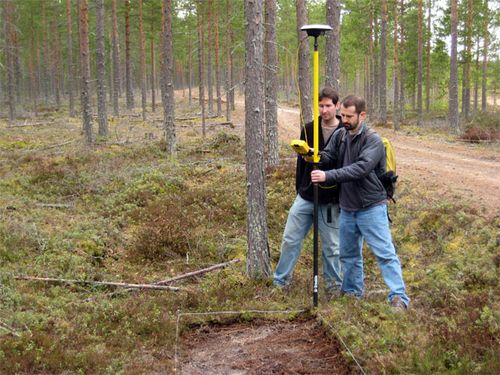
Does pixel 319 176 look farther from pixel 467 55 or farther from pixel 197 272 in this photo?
pixel 467 55

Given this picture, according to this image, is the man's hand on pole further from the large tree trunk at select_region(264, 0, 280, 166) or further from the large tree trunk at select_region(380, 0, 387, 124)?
the large tree trunk at select_region(380, 0, 387, 124)

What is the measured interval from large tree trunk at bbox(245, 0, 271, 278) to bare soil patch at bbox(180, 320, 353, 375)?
129 centimetres

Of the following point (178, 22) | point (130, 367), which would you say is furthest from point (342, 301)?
point (178, 22)

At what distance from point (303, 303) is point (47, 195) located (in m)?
8.10

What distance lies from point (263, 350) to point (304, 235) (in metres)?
1.82

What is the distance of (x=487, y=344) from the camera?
4.29 m

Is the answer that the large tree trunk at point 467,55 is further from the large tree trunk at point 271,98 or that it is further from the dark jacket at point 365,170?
the dark jacket at point 365,170

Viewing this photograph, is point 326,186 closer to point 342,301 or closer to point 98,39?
point 342,301

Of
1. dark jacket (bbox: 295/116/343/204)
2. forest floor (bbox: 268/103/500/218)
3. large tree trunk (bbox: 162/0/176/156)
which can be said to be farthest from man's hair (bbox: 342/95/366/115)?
large tree trunk (bbox: 162/0/176/156)


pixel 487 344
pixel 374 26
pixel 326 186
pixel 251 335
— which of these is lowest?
pixel 251 335

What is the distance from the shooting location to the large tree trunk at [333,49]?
37.2 ft

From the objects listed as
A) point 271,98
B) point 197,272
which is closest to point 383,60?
point 271,98

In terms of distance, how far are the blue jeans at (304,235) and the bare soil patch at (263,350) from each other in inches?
36.6

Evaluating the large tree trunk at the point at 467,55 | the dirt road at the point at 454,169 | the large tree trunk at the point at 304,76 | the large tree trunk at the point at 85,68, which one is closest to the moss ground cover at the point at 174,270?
the dirt road at the point at 454,169
